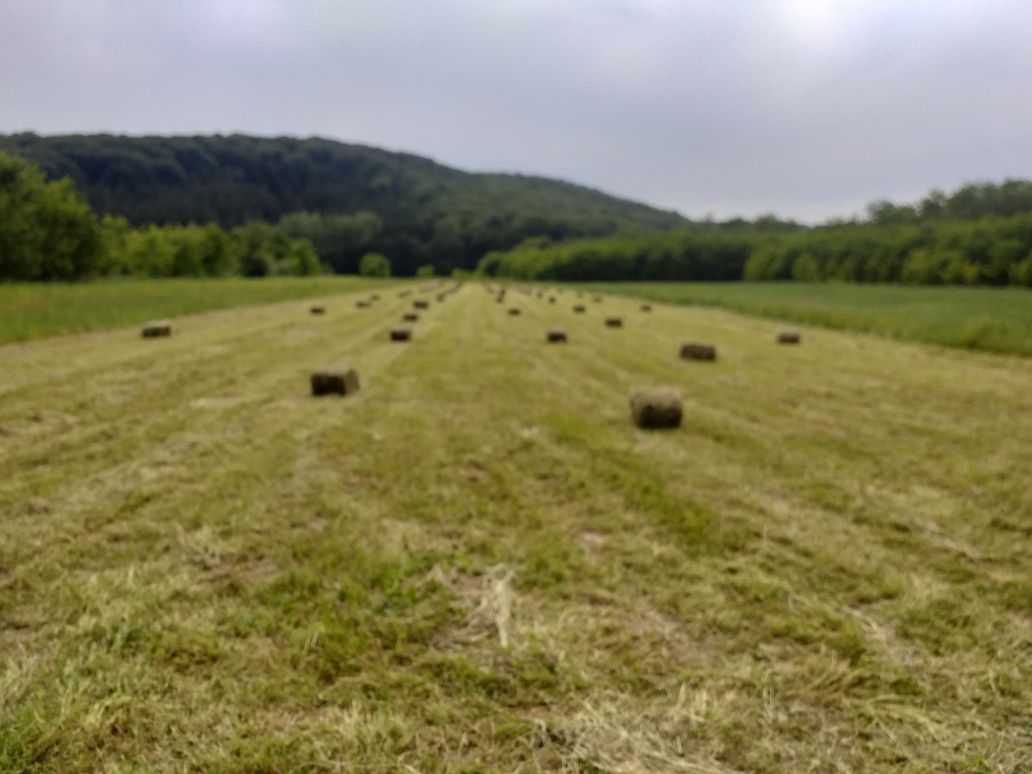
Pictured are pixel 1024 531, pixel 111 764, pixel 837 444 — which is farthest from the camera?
pixel 837 444

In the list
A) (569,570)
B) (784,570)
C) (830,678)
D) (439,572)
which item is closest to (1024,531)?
(784,570)

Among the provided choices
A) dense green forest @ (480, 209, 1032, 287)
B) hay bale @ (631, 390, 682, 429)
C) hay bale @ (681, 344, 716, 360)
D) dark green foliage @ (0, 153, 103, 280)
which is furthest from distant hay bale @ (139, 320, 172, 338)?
dense green forest @ (480, 209, 1032, 287)

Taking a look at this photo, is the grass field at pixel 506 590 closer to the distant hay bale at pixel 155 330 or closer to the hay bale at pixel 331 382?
the hay bale at pixel 331 382

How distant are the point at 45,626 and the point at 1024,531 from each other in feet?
22.6

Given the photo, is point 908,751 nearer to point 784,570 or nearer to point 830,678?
point 830,678

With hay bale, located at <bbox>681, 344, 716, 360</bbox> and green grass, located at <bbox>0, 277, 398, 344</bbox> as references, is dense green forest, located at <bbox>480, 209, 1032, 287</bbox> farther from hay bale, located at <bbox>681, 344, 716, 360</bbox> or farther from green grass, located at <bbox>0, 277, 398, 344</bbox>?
green grass, located at <bbox>0, 277, 398, 344</bbox>

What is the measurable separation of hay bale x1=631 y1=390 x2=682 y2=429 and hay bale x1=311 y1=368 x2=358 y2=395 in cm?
454

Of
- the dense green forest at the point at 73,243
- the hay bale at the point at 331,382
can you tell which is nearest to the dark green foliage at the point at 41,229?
the dense green forest at the point at 73,243

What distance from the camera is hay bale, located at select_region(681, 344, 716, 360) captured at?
14078mm

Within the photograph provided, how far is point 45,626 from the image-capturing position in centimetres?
313

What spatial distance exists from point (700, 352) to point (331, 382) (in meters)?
8.99

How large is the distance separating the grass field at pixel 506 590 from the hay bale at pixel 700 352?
→ 5960mm

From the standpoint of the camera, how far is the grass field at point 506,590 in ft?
8.25

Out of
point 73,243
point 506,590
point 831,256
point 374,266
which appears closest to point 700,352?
point 506,590
